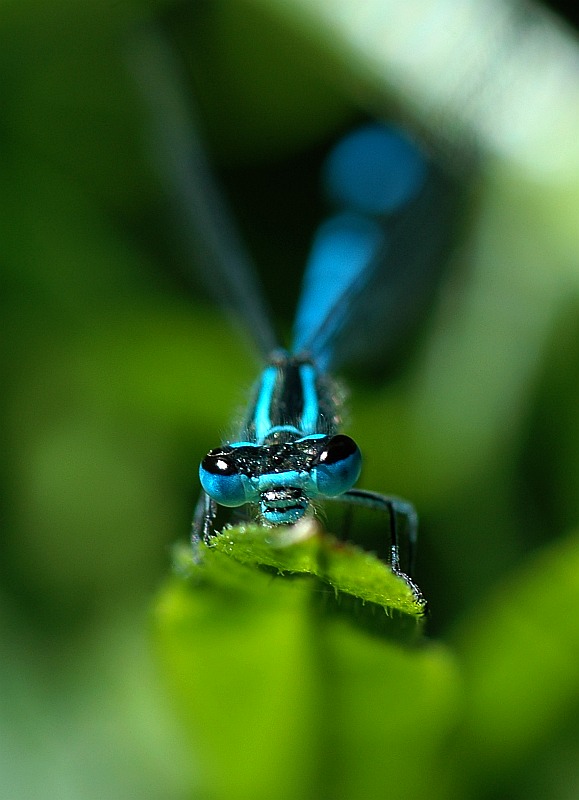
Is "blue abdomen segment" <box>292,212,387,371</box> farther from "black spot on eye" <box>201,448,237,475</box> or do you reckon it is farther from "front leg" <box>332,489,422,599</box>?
"black spot on eye" <box>201,448,237,475</box>

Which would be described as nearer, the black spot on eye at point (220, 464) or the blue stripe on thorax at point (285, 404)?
the black spot on eye at point (220, 464)

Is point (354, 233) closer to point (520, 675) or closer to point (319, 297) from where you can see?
point (319, 297)

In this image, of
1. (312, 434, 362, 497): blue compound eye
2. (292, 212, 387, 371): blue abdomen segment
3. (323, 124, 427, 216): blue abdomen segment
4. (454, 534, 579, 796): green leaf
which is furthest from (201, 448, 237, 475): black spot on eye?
(323, 124, 427, 216): blue abdomen segment

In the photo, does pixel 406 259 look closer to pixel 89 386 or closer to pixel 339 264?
pixel 339 264

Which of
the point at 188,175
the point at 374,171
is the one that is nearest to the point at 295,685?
the point at 188,175

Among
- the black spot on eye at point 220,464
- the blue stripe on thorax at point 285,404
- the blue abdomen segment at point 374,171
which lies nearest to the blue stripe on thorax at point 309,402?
the blue stripe on thorax at point 285,404

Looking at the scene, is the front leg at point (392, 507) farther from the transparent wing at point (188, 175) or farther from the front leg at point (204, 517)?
the transparent wing at point (188, 175)

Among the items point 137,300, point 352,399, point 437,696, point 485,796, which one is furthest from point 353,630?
point 137,300
